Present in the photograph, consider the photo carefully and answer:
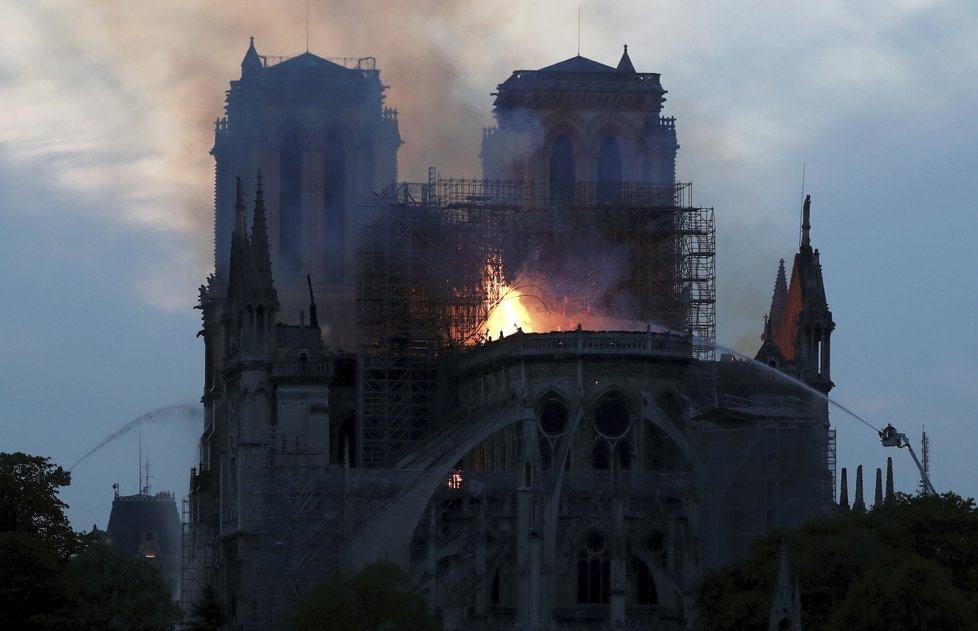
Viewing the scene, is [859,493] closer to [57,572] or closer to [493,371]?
[493,371]

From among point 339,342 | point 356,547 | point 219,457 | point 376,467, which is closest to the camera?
point 356,547

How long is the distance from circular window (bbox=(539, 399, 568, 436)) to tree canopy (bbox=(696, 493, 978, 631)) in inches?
712

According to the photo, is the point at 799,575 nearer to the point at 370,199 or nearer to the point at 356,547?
the point at 356,547

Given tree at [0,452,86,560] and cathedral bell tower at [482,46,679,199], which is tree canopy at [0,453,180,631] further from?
cathedral bell tower at [482,46,679,199]

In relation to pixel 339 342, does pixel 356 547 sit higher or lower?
lower

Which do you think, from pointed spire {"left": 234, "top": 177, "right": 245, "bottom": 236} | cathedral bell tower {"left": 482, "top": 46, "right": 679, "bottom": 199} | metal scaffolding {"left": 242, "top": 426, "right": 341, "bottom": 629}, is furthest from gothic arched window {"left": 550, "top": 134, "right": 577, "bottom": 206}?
metal scaffolding {"left": 242, "top": 426, "right": 341, "bottom": 629}

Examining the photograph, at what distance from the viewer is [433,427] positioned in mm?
142250

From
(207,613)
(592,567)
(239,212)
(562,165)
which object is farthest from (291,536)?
(562,165)

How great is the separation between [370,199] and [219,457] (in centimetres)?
1434

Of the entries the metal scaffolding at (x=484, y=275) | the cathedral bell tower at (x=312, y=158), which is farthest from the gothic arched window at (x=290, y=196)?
the metal scaffolding at (x=484, y=275)

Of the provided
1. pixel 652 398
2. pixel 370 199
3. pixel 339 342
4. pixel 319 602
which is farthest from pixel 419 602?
pixel 339 342

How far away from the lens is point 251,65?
163375 mm

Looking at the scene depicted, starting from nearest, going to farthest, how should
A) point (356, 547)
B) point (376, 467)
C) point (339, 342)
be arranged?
point (356, 547) < point (376, 467) < point (339, 342)

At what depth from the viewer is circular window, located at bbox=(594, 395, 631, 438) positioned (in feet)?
448
